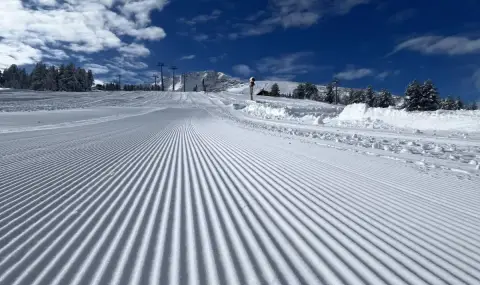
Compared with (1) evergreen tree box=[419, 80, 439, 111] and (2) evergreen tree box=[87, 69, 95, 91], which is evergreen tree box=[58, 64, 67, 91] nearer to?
(2) evergreen tree box=[87, 69, 95, 91]

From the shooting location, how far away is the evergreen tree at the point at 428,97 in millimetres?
47625

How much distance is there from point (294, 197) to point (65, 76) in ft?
313

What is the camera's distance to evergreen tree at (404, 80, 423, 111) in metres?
47.9

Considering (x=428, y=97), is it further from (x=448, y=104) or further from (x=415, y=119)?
(x=415, y=119)

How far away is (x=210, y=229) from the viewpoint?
10.1 ft

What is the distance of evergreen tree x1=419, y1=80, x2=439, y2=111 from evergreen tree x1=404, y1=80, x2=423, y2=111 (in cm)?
37

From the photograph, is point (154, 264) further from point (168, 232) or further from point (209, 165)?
point (209, 165)

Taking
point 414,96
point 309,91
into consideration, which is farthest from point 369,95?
point 309,91

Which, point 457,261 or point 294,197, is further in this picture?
point 294,197

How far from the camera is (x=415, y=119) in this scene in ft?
49.3

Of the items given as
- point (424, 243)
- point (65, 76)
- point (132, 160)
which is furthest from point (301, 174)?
point (65, 76)

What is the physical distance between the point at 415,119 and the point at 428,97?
39.9 metres

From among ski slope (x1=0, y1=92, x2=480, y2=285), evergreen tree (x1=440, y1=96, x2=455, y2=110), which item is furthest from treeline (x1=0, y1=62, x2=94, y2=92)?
evergreen tree (x1=440, y1=96, x2=455, y2=110)

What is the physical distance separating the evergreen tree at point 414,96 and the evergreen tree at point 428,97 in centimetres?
37
